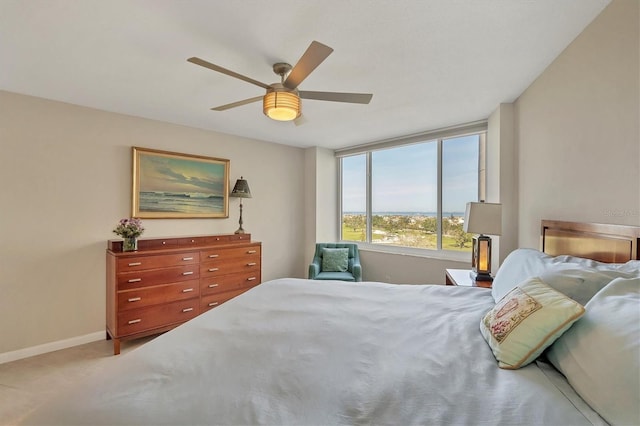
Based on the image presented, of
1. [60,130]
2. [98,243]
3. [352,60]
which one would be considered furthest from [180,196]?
[352,60]

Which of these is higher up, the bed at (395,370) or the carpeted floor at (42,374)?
the bed at (395,370)

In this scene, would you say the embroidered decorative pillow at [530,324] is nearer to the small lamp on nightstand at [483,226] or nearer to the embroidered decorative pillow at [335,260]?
the small lamp on nightstand at [483,226]

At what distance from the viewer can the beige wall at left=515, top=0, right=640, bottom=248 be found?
4.53 feet

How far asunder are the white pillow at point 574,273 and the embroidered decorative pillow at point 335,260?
8.82 feet

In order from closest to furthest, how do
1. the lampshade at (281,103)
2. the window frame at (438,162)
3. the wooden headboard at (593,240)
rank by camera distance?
the wooden headboard at (593,240)
the lampshade at (281,103)
the window frame at (438,162)

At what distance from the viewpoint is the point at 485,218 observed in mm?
2539

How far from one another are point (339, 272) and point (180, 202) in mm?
2383

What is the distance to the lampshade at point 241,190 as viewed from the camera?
12.8 feet

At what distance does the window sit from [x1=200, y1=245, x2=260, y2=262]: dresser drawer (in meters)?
1.90

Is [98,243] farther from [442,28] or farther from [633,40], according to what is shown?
[633,40]

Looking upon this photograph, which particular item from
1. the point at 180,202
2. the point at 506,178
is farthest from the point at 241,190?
the point at 506,178

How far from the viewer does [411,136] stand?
404cm

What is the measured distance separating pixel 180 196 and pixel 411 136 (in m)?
3.28

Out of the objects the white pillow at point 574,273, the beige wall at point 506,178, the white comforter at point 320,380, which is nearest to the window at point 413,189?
the beige wall at point 506,178
